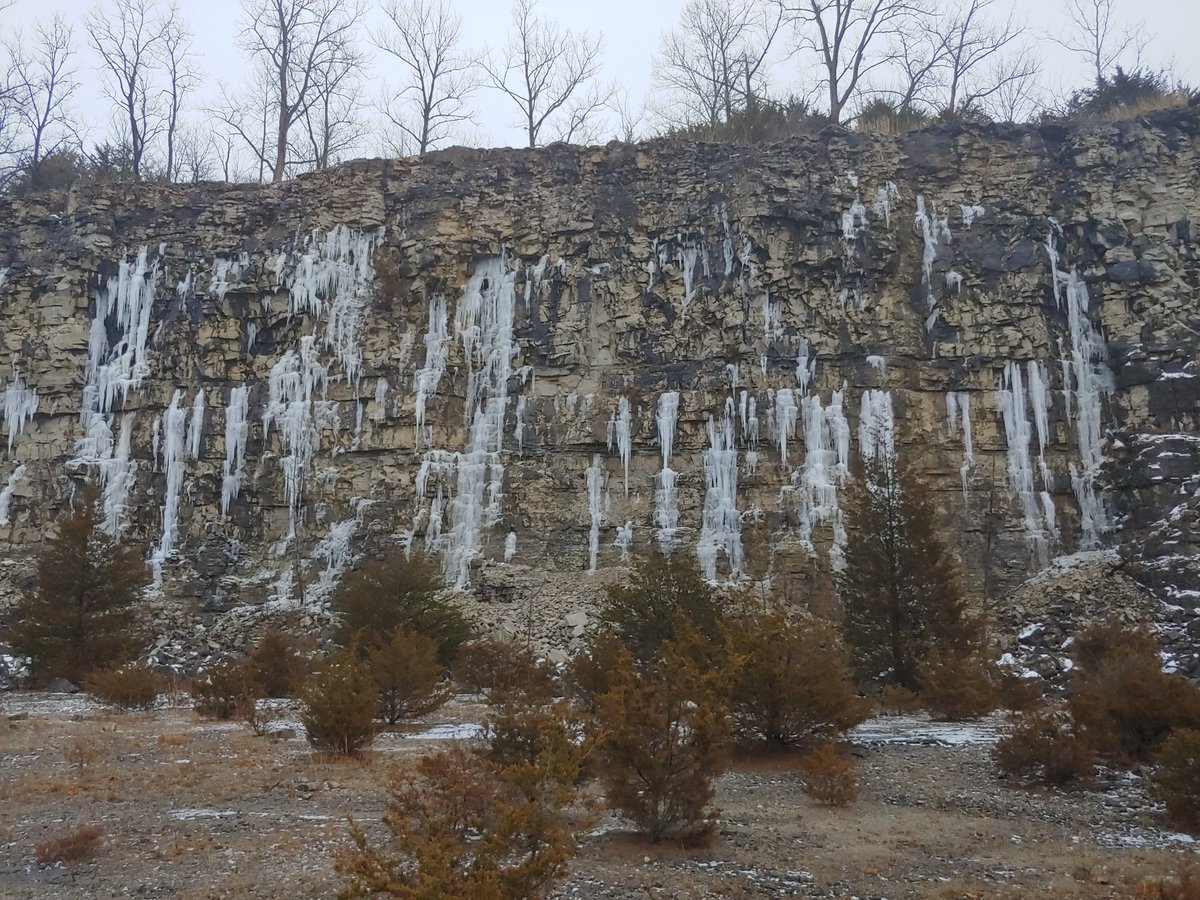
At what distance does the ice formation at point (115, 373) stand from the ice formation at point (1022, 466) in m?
23.5

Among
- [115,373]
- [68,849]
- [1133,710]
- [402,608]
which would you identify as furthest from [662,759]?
[115,373]

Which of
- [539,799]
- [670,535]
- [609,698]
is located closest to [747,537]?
[670,535]

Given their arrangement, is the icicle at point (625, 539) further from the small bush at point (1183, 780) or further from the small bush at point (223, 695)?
the small bush at point (1183, 780)

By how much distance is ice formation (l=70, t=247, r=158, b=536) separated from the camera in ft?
87.7

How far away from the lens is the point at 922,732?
1259cm

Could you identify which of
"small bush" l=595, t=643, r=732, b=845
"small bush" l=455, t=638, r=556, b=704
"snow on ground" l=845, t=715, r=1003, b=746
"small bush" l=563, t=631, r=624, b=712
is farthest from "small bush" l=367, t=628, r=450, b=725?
"small bush" l=595, t=643, r=732, b=845

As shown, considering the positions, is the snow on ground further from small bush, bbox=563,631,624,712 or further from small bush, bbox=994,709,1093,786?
small bush, bbox=563,631,624,712

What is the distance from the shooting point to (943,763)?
34.0 feet

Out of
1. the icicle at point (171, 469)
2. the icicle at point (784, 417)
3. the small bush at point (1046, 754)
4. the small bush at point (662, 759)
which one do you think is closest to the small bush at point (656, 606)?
the small bush at point (1046, 754)

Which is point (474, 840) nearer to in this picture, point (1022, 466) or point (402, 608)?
point (402, 608)

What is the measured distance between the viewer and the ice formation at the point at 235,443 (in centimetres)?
2642

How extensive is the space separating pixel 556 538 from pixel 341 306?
30.4 feet

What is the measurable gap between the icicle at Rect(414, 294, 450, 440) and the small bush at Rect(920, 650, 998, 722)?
1619cm

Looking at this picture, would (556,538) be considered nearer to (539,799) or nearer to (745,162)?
(745,162)
